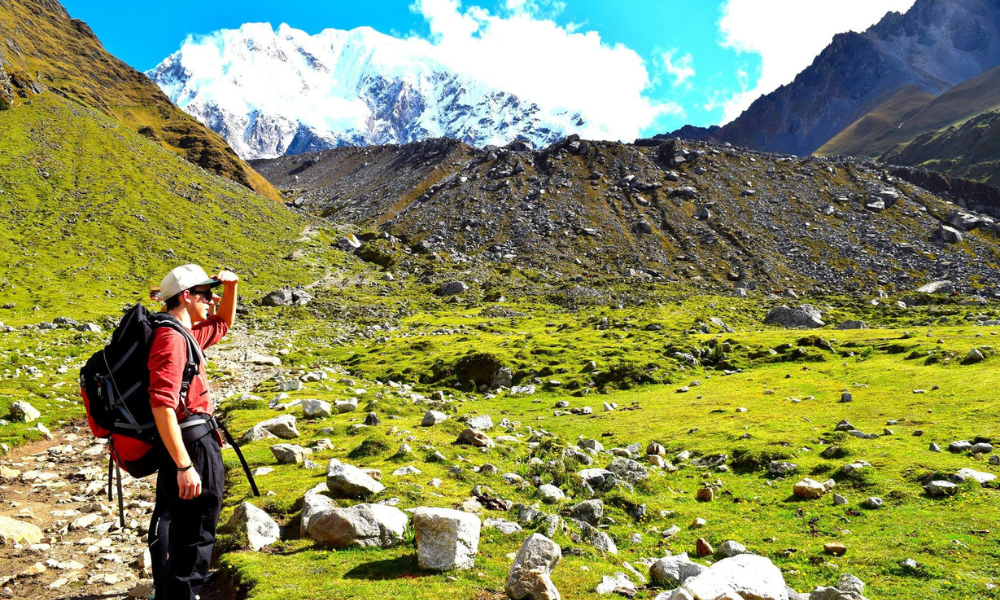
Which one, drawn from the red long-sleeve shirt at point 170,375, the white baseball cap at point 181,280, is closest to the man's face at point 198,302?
the white baseball cap at point 181,280

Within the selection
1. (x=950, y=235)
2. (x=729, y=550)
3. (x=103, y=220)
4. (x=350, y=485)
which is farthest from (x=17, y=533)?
(x=950, y=235)

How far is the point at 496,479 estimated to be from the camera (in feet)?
44.3

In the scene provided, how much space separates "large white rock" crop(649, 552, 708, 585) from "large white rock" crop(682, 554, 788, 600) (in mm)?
1195

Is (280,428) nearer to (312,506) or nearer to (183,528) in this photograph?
(312,506)

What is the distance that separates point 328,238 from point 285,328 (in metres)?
65.8

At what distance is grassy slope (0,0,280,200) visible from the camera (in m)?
135

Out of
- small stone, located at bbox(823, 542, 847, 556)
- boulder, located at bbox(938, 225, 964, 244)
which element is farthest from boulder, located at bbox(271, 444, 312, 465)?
boulder, located at bbox(938, 225, 964, 244)

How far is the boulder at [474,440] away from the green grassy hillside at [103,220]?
141 ft

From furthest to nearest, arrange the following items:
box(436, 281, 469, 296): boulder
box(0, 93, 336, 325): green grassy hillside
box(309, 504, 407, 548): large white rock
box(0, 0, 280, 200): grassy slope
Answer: box(0, 0, 280, 200): grassy slope < box(436, 281, 469, 296): boulder < box(0, 93, 336, 325): green grassy hillside < box(309, 504, 407, 548): large white rock

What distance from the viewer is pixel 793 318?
57.8 metres

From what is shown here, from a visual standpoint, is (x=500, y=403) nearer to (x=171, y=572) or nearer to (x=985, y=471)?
(x=985, y=471)

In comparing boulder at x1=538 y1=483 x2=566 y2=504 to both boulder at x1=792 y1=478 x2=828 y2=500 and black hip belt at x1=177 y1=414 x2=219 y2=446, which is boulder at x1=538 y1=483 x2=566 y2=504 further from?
black hip belt at x1=177 y1=414 x2=219 y2=446

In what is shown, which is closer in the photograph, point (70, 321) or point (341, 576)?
point (341, 576)

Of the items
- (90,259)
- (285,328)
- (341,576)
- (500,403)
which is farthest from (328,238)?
(341,576)
